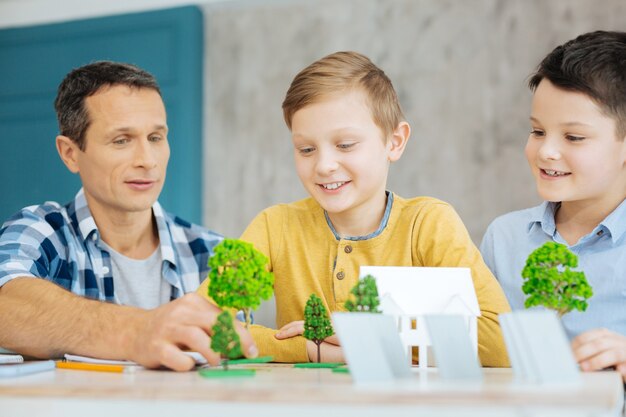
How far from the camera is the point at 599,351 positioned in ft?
3.42

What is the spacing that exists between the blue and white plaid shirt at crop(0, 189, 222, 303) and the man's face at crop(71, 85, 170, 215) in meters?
0.08

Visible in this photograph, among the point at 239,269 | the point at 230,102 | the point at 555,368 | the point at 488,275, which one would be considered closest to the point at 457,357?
the point at 555,368

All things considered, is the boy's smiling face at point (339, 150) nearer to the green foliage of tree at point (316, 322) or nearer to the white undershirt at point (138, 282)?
the green foliage of tree at point (316, 322)

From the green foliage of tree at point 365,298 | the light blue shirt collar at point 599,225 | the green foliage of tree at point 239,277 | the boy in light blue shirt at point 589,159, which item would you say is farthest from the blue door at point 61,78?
the green foliage of tree at point 365,298

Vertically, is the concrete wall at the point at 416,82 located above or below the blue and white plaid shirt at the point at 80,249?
above

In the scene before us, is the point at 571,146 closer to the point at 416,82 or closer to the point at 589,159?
the point at 589,159

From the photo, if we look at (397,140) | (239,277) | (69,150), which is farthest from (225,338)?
(69,150)

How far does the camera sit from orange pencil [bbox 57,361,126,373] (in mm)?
1018

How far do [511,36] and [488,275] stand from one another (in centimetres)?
288

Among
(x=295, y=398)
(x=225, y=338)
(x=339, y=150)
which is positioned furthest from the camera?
(x=339, y=150)

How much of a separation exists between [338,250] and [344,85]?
35cm

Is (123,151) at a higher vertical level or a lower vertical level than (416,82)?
lower

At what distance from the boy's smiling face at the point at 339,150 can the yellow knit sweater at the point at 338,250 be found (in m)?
0.08

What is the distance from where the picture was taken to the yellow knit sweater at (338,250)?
1407 mm
